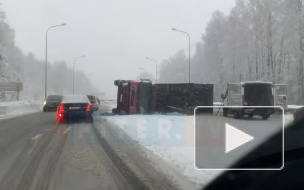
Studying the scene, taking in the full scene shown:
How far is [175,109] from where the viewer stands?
25.0 meters

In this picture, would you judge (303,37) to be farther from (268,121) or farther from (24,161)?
(268,121)

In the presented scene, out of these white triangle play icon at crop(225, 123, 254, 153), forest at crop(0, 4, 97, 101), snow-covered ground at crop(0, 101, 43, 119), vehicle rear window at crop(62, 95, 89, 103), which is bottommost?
snow-covered ground at crop(0, 101, 43, 119)

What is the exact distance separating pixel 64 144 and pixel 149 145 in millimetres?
2445

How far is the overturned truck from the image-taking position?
76.9 feet

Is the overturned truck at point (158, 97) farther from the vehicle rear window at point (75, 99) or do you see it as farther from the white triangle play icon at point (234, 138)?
the white triangle play icon at point (234, 138)

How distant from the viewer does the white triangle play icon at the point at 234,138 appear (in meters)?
1.98

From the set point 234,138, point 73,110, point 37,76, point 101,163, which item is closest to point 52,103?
point 73,110

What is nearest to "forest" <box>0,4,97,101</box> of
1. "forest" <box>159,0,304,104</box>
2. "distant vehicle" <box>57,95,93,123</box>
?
"forest" <box>159,0,304,104</box>

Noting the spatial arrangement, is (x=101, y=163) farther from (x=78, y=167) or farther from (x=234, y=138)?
(x=234, y=138)

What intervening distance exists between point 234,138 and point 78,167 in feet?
17.1
